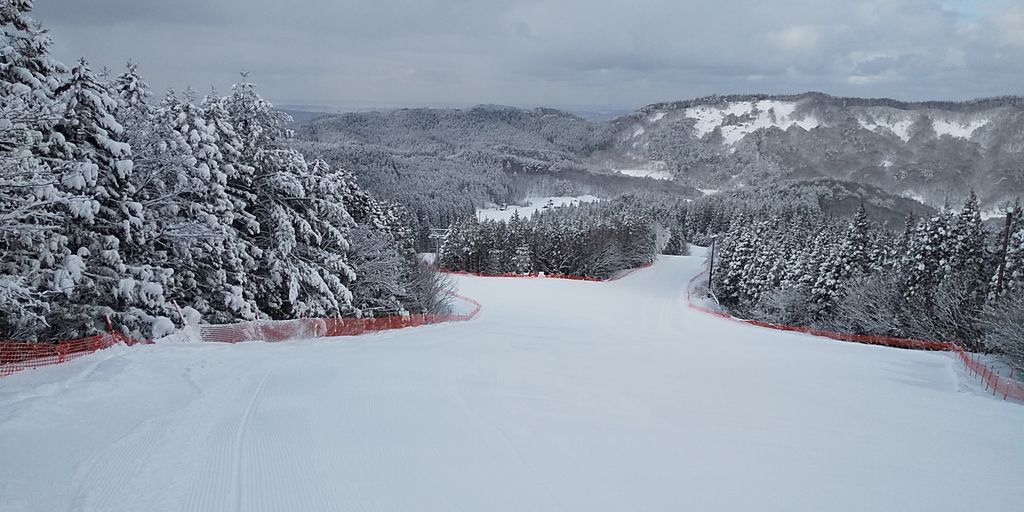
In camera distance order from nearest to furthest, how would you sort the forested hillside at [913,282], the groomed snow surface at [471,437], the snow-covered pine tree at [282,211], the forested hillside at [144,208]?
the groomed snow surface at [471,437]
the forested hillside at [144,208]
the snow-covered pine tree at [282,211]
the forested hillside at [913,282]

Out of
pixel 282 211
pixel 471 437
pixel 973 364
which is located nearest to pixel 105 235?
pixel 282 211

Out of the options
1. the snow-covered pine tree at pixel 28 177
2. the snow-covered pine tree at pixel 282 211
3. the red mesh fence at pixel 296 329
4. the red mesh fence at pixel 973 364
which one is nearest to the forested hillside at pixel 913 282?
the red mesh fence at pixel 973 364

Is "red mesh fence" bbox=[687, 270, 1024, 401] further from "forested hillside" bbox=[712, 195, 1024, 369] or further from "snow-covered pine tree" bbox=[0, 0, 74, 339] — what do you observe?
"snow-covered pine tree" bbox=[0, 0, 74, 339]

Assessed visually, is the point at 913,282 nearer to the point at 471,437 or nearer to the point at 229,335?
the point at 229,335

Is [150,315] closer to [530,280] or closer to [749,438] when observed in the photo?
[749,438]

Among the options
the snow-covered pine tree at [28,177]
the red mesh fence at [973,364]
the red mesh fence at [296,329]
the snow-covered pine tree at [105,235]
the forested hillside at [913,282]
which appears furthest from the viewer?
the forested hillside at [913,282]

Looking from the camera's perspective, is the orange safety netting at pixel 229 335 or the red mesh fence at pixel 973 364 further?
the red mesh fence at pixel 973 364

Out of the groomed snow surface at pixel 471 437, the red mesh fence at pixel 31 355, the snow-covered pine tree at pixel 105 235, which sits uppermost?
the snow-covered pine tree at pixel 105 235

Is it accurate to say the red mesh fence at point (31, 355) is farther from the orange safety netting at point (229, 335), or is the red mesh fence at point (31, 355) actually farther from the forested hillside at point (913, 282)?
the forested hillside at point (913, 282)
